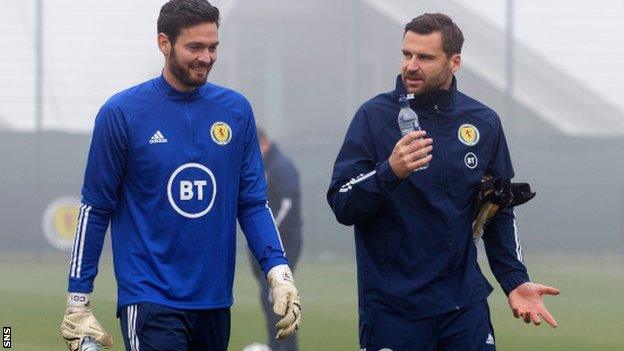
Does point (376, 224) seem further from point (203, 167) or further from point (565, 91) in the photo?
point (565, 91)

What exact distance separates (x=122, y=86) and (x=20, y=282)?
2.70 meters

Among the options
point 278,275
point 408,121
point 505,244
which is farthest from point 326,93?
point 278,275

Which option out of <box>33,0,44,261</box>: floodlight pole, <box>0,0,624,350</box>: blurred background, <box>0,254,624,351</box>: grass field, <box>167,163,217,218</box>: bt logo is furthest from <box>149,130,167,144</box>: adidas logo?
<box>33,0,44,261</box>: floodlight pole

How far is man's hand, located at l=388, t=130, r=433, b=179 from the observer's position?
5.58m

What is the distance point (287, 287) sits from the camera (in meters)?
5.61

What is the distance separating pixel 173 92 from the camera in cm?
571

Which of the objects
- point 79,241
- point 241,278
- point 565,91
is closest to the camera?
point 79,241

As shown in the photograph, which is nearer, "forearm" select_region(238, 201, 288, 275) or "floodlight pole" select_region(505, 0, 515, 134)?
"forearm" select_region(238, 201, 288, 275)

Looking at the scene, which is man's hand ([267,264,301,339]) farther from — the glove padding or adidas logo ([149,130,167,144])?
the glove padding

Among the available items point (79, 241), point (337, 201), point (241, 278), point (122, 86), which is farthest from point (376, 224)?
point (122, 86)

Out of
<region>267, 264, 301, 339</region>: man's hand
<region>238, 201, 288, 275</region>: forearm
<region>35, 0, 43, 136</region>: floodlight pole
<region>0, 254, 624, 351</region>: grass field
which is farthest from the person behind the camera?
<region>35, 0, 43, 136</region>: floodlight pole

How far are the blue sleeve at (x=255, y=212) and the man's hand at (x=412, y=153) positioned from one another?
0.52 meters

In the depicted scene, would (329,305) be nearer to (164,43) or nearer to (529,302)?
(529,302)

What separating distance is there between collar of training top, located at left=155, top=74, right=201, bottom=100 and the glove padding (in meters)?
1.09
